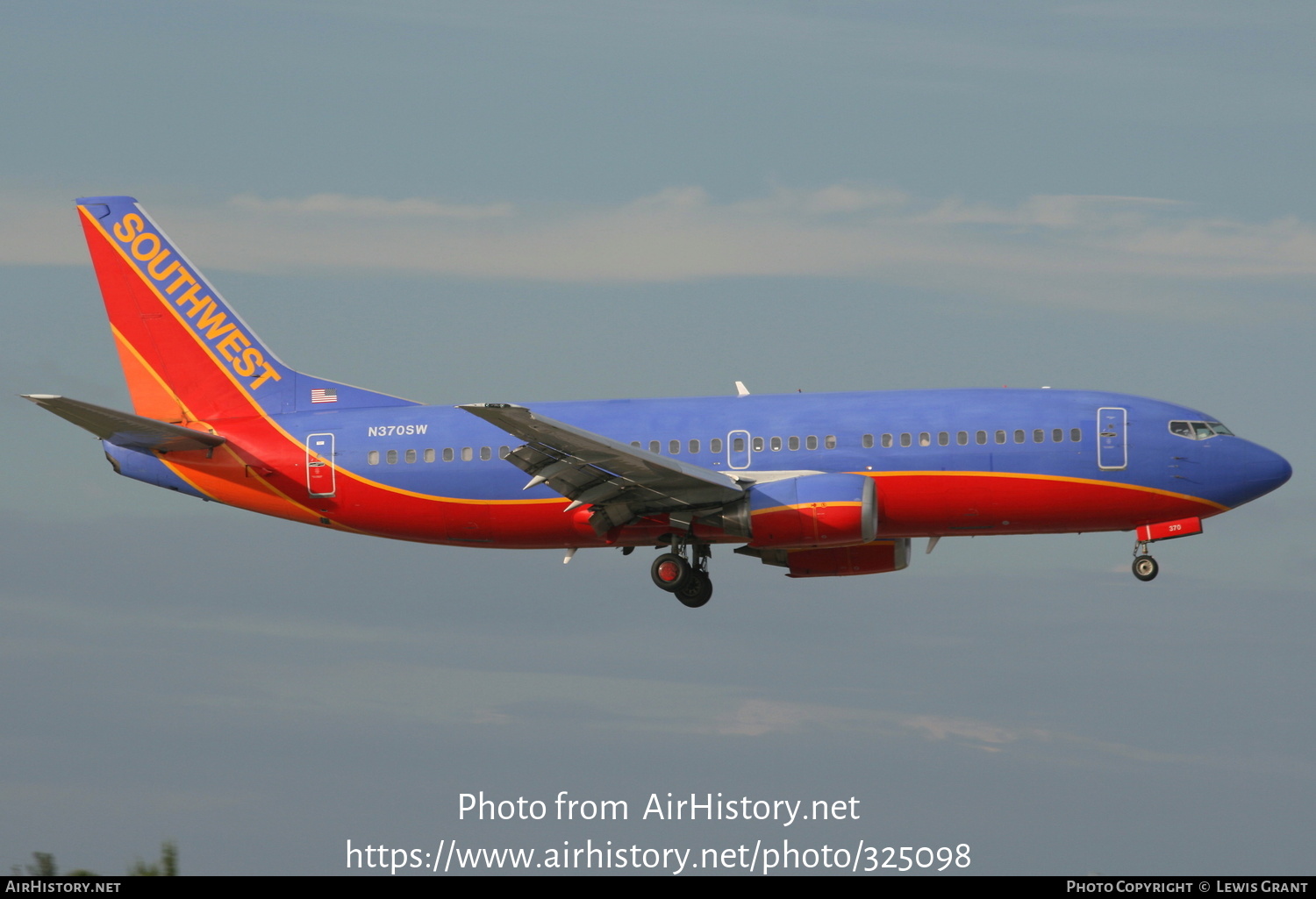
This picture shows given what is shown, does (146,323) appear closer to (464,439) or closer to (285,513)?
(285,513)

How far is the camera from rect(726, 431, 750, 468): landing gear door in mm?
42062

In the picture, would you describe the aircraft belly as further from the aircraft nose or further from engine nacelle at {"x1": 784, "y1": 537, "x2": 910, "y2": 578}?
engine nacelle at {"x1": 784, "y1": 537, "x2": 910, "y2": 578}

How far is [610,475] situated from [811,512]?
5017mm

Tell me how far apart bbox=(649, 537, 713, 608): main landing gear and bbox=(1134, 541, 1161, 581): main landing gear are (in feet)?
35.9

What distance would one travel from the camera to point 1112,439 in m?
41.2

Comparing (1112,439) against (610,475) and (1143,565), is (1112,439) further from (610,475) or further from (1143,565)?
(610,475)

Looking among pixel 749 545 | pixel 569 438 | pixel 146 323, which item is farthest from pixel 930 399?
pixel 146 323

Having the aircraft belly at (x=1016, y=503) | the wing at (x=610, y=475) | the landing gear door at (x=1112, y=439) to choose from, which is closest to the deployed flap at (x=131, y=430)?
the wing at (x=610, y=475)

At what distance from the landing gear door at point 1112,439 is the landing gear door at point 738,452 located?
873cm

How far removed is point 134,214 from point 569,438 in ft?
56.4

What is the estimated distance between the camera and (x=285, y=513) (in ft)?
148

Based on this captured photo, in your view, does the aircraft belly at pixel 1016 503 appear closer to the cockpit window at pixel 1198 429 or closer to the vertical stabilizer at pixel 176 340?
the cockpit window at pixel 1198 429
